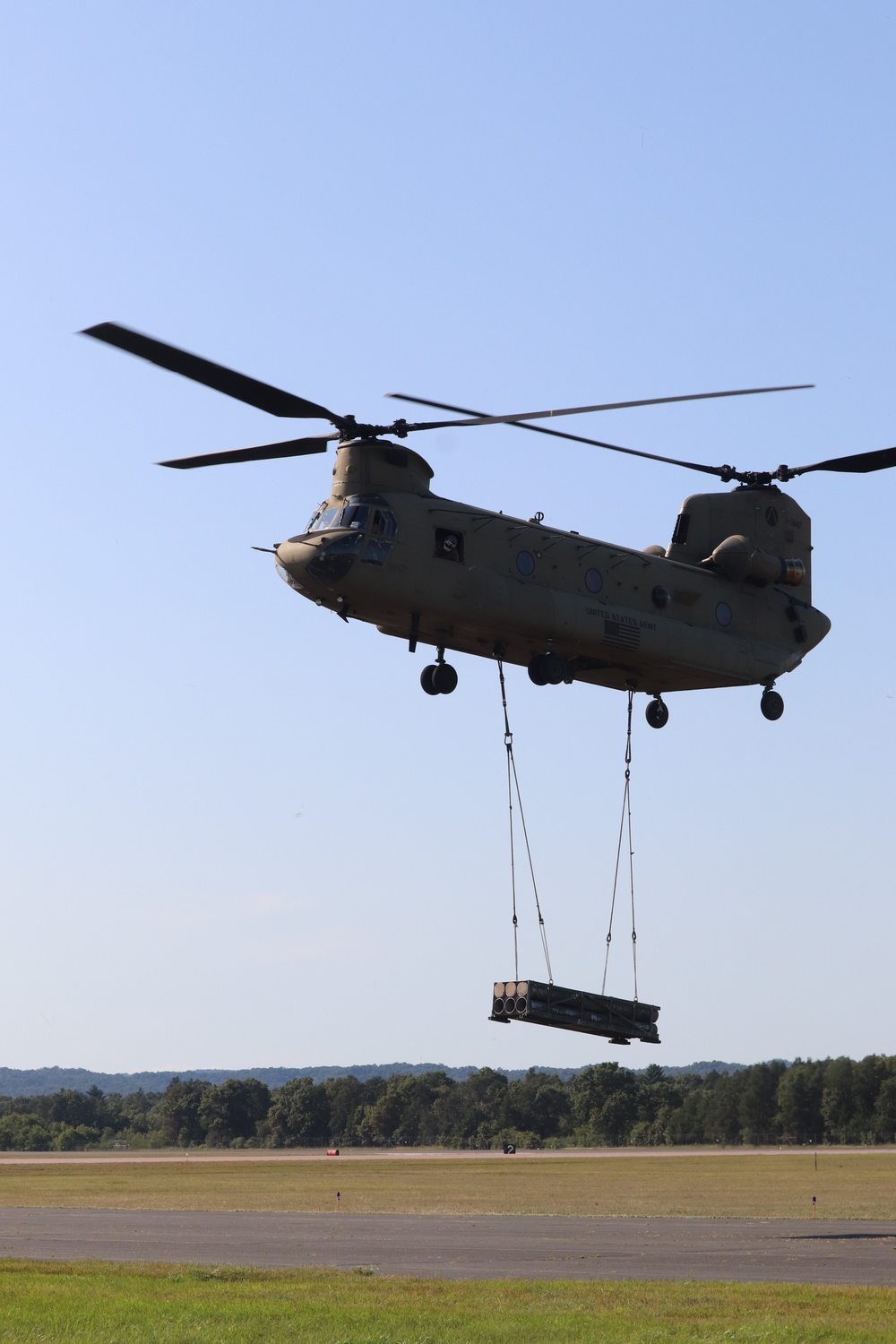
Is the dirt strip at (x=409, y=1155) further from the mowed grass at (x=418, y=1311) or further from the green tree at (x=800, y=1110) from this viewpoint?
the mowed grass at (x=418, y=1311)

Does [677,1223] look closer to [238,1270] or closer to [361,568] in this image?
[238,1270]

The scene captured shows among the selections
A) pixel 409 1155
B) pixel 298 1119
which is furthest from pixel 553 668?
pixel 298 1119

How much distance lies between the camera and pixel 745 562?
32.9 metres

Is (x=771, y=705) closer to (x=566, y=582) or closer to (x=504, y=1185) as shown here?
(x=566, y=582)

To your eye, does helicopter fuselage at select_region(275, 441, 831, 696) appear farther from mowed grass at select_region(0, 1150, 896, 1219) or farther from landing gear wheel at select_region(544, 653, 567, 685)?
mowed grass at select_region(0, 1150, 896, 1219)

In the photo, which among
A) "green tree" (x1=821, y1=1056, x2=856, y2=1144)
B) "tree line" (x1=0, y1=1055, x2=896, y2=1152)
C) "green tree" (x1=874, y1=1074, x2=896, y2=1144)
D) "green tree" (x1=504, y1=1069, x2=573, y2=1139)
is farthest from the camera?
"green tree" (x1=504, y1=1069, x2=573, y2=1139)

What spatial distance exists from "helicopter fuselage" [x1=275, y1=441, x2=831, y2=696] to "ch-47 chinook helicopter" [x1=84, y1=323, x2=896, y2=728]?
30 millimetres

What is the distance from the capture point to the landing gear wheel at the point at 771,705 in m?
33.5

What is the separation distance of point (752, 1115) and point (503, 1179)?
57926 mm

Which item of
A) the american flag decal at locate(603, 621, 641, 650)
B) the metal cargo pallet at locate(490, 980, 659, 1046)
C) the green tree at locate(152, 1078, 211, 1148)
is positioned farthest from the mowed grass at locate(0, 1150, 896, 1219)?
the green tree at locate(152, 1078, 211, 1148)

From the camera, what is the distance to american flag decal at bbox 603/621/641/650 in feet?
97.7

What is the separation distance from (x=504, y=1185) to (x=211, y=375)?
53.5 metres

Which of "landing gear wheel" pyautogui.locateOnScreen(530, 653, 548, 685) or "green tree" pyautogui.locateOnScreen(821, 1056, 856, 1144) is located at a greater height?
"landing gear wheel" pyautogui.locateOnScreen(530, 653, 548, 685)

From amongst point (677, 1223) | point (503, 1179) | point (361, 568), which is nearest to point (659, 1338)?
point (361, 568)
